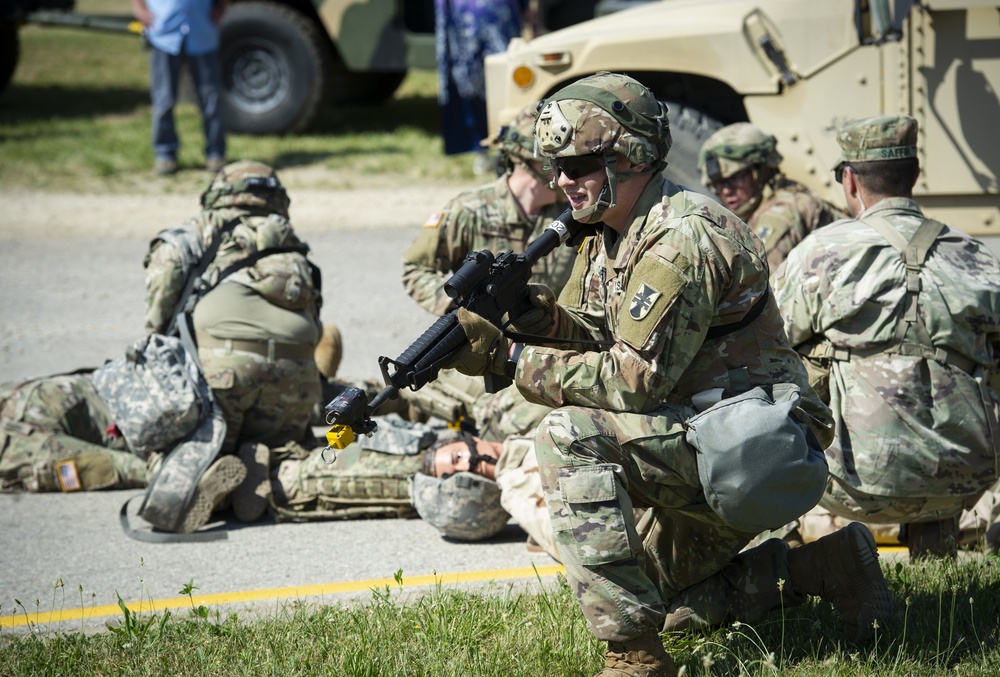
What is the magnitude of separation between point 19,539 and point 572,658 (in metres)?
2.48

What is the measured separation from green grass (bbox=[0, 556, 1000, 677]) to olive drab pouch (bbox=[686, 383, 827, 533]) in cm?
39

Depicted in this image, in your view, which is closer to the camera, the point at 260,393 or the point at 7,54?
the point at 260,393

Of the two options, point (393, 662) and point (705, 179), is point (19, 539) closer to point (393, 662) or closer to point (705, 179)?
point (393, 662)

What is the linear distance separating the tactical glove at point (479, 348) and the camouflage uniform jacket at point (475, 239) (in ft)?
6.58

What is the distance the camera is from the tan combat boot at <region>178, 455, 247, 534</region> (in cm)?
472

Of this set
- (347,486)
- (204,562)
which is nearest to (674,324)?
(347,486)

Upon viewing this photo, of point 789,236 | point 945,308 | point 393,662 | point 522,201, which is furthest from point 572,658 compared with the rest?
point 789,236

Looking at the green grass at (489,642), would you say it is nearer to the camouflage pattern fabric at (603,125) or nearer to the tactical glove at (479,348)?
the tactical glove at (479,348)

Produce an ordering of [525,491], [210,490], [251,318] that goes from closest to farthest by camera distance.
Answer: [525,491] → [210,490] → [251,318]

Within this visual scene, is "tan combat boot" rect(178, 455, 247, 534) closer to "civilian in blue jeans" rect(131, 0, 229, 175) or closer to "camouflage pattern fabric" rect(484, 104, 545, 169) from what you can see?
"camouflage pattern fabric" rect(484, 104, 545, 169)

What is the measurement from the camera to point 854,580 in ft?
11.3

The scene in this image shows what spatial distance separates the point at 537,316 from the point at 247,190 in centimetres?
212

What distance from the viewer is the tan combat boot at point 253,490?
4883mm

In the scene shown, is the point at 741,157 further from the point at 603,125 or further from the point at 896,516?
the point at 603,125
